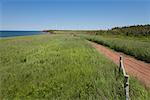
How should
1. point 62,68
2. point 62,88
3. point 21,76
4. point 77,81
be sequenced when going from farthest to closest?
1. point 62,68
2. point 21,76
3. point 77,81
4. point 62,88

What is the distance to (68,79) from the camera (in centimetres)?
955

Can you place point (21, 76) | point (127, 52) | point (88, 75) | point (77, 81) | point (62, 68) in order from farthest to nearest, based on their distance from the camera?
point (127, 52)
point (62, 68)
point (21, 76)
point (88, 75)
point (77, 81)

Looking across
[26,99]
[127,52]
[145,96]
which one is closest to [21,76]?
[26,99]

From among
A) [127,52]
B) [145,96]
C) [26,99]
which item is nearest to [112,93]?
[145,96]

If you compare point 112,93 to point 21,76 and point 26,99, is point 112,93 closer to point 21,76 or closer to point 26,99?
point 26,99

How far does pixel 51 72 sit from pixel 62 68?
33.4 inches

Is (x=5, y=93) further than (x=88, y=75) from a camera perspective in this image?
No

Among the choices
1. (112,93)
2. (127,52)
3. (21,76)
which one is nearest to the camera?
(112,93)

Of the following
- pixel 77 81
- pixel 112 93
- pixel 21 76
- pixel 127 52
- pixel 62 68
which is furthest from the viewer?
pixel 127 52

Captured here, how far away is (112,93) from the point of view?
7812mm

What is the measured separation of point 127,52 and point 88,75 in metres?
15.2

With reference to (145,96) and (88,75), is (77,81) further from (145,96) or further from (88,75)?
(145,96)

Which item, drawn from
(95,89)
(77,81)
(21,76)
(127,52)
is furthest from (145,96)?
(127,52)

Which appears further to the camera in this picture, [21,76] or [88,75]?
[21,76]
